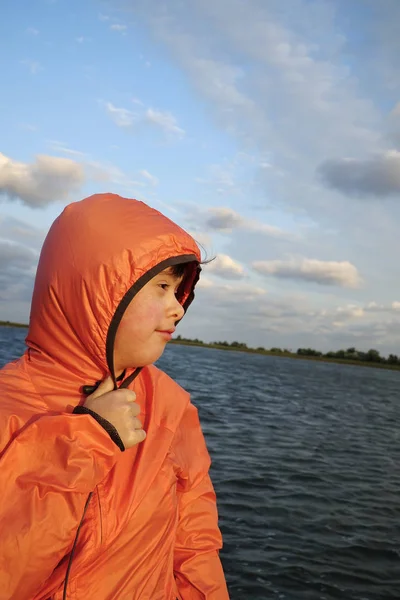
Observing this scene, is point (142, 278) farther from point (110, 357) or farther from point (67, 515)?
point (67, 515)

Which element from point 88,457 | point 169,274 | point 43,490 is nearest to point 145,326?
point 169,274

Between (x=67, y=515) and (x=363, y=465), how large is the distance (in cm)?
1183

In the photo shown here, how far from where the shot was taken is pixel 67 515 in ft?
5.88

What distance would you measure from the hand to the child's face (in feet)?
0.65

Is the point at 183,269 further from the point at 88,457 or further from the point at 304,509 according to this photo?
the point at 304,509

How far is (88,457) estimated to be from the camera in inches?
72.5

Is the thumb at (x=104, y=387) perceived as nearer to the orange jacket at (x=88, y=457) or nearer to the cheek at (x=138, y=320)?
the orange jacket at (x=88, y=457)

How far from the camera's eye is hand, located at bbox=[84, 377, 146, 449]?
A: 1.94m

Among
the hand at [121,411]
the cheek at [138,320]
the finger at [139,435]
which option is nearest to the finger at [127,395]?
the hand at [121,411]

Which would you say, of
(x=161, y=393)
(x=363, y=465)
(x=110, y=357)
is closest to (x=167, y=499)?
(x=161, y=393)

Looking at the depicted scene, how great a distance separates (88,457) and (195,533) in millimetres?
835

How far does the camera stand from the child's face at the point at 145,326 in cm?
215

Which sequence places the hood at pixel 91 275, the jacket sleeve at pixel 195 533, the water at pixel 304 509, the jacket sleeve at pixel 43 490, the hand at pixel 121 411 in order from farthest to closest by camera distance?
the water at pixel 304 509 < the jacket sleeve at pixel 195 533 < the hood at pixel 91 275 < the hand at pixel 121 411 < the jacket sleeve at pixel 43 490

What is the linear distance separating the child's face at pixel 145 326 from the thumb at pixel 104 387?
0.10 metres
